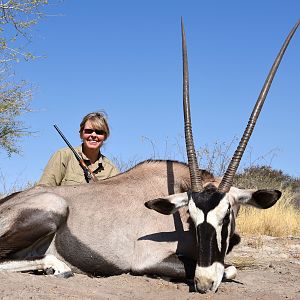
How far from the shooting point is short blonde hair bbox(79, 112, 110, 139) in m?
6.61

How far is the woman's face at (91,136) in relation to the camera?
21.6ft

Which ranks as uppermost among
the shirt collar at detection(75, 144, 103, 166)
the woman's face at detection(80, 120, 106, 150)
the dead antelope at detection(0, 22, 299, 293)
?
the woman's face at detection(80, 120, 106, 150)

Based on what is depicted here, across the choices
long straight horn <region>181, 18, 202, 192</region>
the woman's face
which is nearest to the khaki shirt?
the woman's face

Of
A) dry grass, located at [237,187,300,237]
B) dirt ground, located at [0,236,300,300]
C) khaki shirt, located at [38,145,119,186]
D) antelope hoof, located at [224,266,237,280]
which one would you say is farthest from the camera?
dry grass, located at [237,187,300,237]

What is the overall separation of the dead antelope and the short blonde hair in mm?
1296

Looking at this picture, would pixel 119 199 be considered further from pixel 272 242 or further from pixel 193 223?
pixel 272 242

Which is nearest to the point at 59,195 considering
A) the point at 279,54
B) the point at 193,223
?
Answer: the point at 193,223

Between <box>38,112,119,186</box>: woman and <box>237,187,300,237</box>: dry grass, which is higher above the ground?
<box>38,112,119,186</box>: woman

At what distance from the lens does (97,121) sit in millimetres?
6625

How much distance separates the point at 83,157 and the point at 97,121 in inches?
18.0

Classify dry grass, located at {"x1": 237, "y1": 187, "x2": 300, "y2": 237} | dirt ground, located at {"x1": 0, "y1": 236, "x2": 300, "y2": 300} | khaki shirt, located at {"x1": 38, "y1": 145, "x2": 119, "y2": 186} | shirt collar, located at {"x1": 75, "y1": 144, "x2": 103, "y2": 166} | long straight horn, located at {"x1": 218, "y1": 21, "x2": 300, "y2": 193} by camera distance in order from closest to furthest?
dirt ground, located at {"x1": 0, "y1": 236, "x2": 300, "y2": 300}
long straight horn, located at {"x1": 218, "y1": 21, "x2": 300, "y2": 193}
khaki shirt, located at {"x1": 38, "y1": 145, "x2": 119, "y2": 186}
shirt collar, located at {"x1": 75, "y1": 144, "x2": 103, "y2": 166}
dry grass, located at {"x1": 237, "y1": 187, "x2": 300, "y2": 237}

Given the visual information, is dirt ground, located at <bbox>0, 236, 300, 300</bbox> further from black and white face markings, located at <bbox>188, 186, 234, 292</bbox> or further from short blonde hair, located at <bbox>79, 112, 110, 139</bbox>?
short blonde hair, located at <bbox>79, 112, 110, 139</bbox>

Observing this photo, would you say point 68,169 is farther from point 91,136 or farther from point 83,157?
point 91,136

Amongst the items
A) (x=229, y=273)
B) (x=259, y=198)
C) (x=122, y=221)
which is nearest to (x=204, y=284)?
(x=229, y=273)
